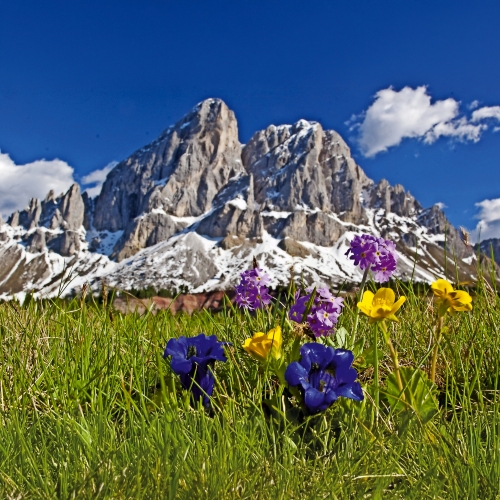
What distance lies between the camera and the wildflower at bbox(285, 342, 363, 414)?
1.89 metres

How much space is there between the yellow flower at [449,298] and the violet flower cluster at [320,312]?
56 cm

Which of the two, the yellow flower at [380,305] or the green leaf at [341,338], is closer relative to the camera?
the yellow flower at [380,305]

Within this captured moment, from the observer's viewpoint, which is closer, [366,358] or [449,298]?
[449,298]

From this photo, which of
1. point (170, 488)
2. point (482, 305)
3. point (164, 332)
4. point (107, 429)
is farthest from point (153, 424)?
point (482, 305)

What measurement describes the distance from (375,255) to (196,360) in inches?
61.0

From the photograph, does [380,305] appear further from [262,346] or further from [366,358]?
[262,346]

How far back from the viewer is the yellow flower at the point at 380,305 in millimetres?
1979

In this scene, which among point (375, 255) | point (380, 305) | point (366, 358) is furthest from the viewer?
point (375, 255)

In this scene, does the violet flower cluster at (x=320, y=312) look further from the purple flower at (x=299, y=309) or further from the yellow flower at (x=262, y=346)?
the yellow flower at (x=262, y=346)

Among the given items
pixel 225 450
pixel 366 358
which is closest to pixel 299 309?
pixel 366 358

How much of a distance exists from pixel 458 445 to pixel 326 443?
528mm

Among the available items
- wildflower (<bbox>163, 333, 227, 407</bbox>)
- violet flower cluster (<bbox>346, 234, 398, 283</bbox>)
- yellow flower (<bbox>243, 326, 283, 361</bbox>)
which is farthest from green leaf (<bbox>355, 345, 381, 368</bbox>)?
wildflower (<bbox>163, 333, 227, 407</bbox>)

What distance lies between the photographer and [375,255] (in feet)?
10.2

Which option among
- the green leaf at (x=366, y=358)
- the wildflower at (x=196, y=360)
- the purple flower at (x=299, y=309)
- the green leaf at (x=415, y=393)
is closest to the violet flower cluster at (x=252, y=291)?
the purple flower at (x=299, y=309)
